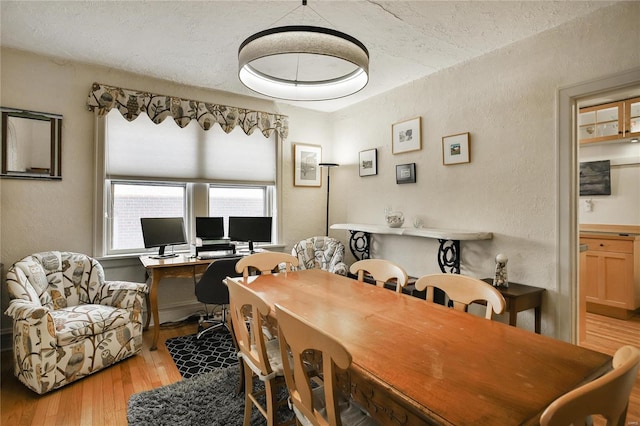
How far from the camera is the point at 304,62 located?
3.01 metres

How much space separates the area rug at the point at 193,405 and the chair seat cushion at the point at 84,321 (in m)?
0.62

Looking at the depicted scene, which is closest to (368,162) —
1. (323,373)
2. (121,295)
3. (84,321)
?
(121,295)

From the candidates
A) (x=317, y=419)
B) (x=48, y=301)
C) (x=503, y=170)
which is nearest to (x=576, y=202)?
(x=503, y=170)

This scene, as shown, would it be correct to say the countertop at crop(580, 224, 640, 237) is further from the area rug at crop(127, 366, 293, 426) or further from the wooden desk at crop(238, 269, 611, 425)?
the area rug at crop(127, 366, 293, 426)

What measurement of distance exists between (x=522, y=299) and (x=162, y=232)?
319cm

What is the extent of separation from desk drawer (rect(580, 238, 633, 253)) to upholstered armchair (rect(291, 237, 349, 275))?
9.32 feet

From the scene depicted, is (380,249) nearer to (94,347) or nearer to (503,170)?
(503,170)

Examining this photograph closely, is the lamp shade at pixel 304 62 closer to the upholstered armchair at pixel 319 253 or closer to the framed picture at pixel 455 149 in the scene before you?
the framed picture at pixel 455 149

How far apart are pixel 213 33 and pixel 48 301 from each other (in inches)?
96.8

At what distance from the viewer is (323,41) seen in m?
1.60

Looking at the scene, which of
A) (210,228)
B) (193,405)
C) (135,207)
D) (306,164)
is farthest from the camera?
(306,164)

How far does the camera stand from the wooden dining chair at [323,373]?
1029mm

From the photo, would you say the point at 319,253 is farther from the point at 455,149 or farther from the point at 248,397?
the point at 248,397

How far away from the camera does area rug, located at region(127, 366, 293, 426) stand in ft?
6.54
